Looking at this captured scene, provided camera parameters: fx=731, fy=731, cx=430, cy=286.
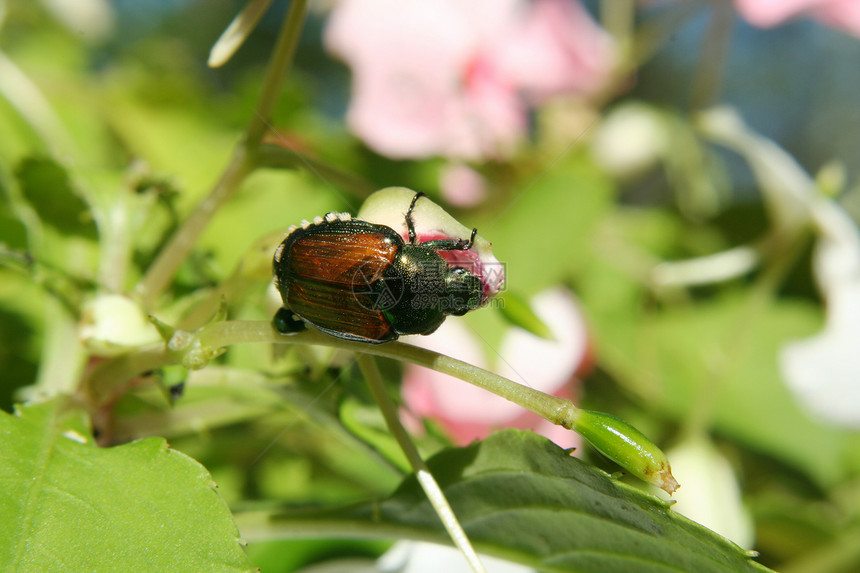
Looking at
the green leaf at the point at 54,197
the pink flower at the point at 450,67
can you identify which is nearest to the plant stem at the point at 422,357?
the green leaf at the point at 54,197

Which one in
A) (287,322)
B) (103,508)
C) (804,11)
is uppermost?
(804,11)

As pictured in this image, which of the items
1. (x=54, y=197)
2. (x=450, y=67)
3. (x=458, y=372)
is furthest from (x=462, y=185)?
(x=458, y=372)

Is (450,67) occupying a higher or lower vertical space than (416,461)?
higher

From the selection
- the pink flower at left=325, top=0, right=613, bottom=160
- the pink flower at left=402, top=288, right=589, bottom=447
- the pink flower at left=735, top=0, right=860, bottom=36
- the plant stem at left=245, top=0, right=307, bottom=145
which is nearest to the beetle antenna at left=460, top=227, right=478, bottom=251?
the plant stem at left=245, top=0, right=307, bottom=145

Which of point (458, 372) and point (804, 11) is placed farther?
point (804, 11)

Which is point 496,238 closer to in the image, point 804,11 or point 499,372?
point 499,372

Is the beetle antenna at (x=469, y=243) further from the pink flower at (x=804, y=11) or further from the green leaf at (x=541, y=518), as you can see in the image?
the pink flower at (x=804, y=11)

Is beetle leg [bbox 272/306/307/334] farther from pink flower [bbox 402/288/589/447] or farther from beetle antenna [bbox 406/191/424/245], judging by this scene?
pink flower [bbox 402/288/589/447]

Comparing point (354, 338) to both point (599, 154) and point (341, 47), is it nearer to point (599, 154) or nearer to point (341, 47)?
point (341, 47)

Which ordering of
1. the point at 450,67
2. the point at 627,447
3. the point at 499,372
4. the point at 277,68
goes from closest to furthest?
the point at 627,447 → the point at 277,68 → the point at 499,372 → the point at 450,67
